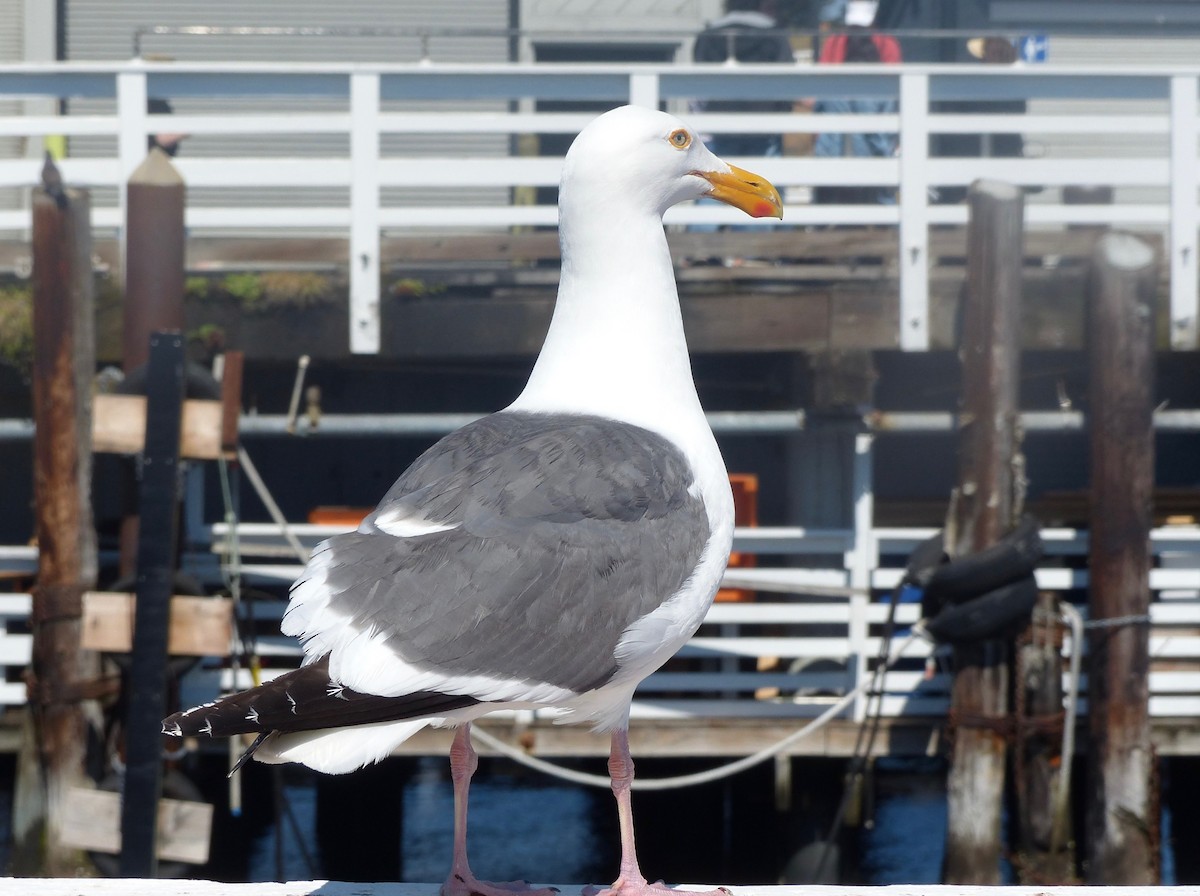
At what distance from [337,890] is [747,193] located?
1.91m

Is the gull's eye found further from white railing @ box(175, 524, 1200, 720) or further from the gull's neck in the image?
white railing @ box(175, 524, 1200, 720)

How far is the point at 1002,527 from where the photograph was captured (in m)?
6.55

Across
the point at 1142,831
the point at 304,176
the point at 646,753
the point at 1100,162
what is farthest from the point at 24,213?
the point at 1142,831

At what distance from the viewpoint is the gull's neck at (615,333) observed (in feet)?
10.9

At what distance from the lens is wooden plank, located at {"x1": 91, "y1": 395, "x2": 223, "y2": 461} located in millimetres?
6273

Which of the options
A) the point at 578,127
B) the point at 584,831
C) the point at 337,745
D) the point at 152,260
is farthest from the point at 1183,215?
the point at 584,831

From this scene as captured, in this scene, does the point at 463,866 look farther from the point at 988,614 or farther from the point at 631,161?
the point at 988,614

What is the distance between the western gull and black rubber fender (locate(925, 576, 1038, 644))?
3164 millimetres

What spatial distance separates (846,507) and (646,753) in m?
1.84

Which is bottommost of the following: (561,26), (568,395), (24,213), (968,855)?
(968,855)

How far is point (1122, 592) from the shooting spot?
21.5 feet

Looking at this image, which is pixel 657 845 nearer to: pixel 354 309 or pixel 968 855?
pixel 968 855

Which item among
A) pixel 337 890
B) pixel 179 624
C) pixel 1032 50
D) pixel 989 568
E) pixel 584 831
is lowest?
pixel 584 831

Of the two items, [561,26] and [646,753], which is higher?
[561,26]
